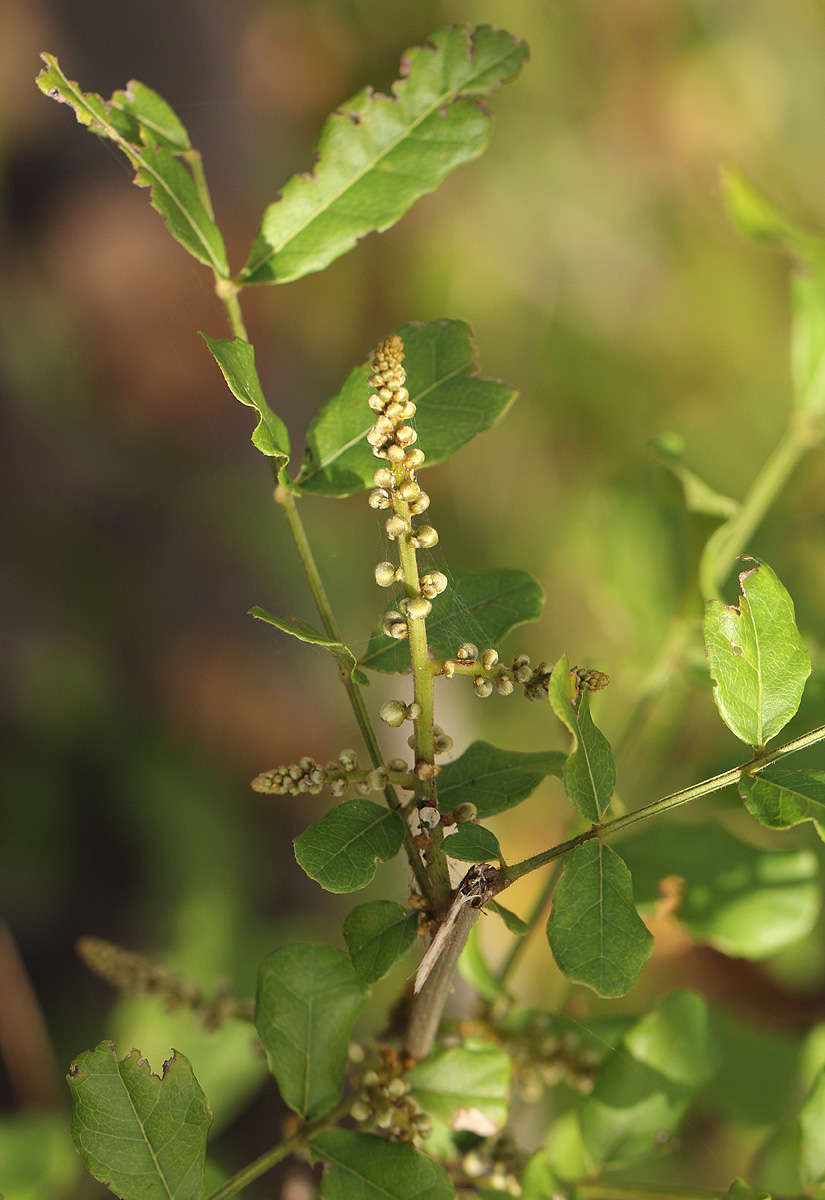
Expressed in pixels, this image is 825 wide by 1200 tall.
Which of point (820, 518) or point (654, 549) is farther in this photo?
point (820, 518)

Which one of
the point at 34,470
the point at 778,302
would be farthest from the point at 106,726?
the point at 778,302

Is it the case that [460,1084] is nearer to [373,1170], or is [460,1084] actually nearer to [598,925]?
[373,1170]

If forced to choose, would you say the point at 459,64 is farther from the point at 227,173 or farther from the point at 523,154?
the point at 227,173

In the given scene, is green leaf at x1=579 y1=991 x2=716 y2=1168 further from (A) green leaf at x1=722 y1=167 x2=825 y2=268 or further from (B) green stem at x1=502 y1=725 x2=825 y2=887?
(A) green leaf at x1=722 y1=167 x2=825 y2=268

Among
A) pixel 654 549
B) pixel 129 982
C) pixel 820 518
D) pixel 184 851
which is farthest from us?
pixel 184 851

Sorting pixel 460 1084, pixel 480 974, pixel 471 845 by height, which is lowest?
pixel 480 974

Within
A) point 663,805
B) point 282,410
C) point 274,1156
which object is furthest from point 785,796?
point 282,410
